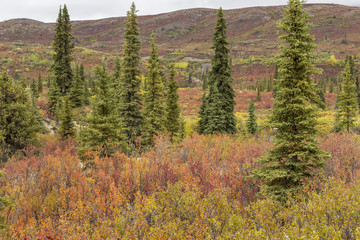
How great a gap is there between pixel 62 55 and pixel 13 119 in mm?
17971

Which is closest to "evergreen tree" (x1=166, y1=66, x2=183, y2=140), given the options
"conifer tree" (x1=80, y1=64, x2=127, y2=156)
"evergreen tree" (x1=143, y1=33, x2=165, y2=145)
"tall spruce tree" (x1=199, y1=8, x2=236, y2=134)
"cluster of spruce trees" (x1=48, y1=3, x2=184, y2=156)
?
"cluster of spruce trees" (x1=48, y1=3, x2=184, y2=156)

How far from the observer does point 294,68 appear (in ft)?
26.7

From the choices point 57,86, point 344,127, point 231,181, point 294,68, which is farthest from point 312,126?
point 57,86

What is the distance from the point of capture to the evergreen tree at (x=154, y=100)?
21781 millimetres

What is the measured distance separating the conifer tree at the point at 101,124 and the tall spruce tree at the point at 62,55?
1920cm

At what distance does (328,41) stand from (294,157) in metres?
232

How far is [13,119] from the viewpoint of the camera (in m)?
15.3

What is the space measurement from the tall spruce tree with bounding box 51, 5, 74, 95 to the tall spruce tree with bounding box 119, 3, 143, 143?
13466 millimetres

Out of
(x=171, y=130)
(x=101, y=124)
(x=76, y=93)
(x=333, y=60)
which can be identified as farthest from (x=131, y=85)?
(x=333, y=60)

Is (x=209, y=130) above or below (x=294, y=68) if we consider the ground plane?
below

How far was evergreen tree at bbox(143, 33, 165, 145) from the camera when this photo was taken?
71.5 ft

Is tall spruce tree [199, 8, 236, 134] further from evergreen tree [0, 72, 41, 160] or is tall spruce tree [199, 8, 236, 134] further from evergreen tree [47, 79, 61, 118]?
evergreen tree [47, 79, 61, 118]

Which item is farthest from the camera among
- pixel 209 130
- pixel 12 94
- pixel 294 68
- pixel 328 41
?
pixel 328 41

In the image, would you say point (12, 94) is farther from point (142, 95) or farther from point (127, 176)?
point (127, 176)
